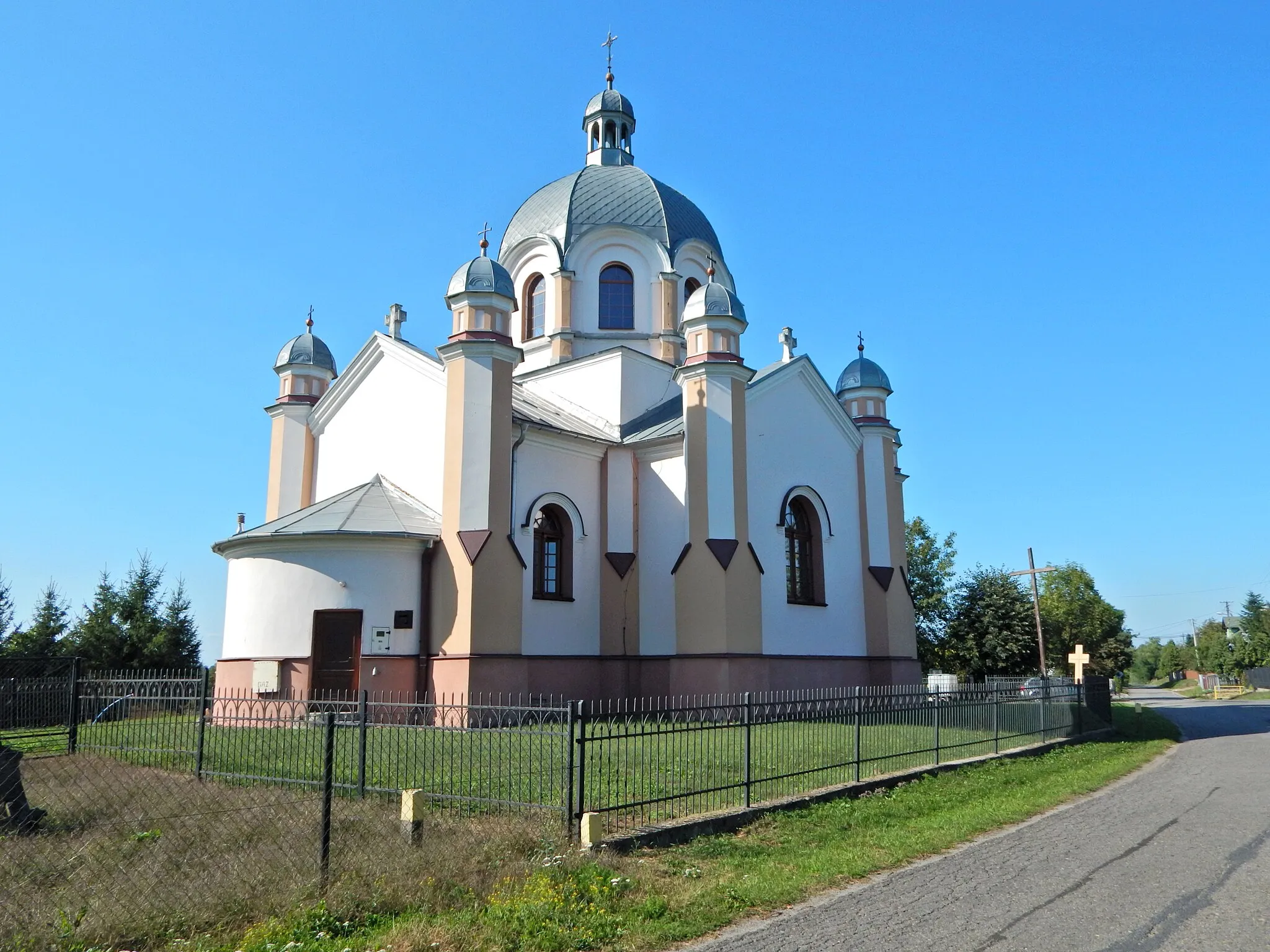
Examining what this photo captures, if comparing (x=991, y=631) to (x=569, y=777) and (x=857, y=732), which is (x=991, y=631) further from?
(x=569, y=777)

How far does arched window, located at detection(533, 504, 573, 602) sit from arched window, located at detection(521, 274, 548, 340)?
6.93m

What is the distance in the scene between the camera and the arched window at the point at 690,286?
2581 cm

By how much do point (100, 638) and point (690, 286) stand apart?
1843 cm

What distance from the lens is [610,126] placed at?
28766 millimetres

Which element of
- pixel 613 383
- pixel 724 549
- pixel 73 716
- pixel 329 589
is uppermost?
pixel 613 383

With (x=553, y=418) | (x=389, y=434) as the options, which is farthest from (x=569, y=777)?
(x=553, y=418)

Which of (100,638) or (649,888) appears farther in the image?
(100,638)

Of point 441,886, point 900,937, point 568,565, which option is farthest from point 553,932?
point 568,565

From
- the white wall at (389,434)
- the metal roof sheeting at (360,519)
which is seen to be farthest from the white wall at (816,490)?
the metal roof sheeting at (360,519)

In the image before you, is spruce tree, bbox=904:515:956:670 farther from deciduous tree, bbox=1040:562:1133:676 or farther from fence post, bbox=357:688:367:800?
fence post, bbox=357:688:367:800

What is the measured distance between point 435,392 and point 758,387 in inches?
271

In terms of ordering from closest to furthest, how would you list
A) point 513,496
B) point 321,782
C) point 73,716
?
A: 1. point 321,782
2. point 73,716
3. point 513,496

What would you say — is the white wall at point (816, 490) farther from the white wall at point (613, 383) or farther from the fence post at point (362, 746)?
the fence post at point (362, 746)

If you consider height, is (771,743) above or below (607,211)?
below
